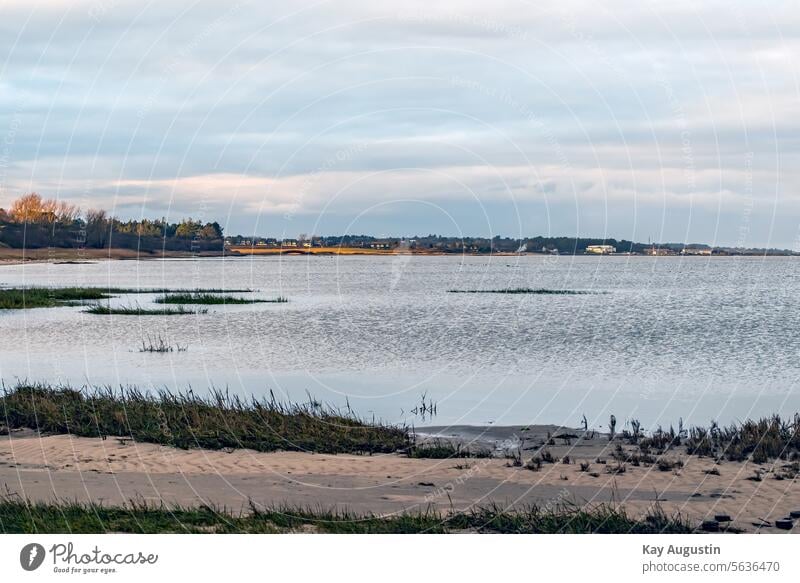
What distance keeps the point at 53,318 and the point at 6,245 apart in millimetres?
71910

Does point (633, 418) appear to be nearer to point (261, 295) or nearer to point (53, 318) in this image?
point (53, 318)

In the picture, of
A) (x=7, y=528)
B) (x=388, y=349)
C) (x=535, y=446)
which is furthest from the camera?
(x=388, y=349)

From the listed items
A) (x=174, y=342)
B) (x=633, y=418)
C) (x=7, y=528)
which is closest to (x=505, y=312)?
(x=174, y=342)

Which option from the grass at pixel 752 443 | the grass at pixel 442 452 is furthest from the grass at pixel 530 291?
the grass at pixel 442 452

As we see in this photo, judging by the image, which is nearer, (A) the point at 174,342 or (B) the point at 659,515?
(B) the point at 659,515

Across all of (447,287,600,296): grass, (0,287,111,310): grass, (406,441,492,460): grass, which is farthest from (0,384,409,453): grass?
(447,287,600,296): grass

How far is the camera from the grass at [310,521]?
1332 centimetres

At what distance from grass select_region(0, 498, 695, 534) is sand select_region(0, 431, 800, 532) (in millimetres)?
692

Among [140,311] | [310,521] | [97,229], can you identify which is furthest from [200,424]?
[97,229]

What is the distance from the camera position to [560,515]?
13.9 m

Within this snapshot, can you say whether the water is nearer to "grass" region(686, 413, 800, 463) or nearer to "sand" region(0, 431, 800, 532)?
"grass" region(686, 413, 800, 463)

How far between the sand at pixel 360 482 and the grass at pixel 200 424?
619 millimetres

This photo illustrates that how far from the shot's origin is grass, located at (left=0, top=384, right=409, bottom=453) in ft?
67.1

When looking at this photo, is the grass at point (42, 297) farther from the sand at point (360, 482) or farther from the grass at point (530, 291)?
the sand at point (360, 482)
